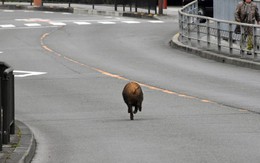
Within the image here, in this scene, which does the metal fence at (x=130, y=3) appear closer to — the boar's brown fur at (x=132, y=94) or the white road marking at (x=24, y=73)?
the white road marking at (x=24, y=73)

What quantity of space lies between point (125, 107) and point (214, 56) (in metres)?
12.6

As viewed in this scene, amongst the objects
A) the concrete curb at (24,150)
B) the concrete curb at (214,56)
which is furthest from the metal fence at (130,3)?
the concrete curb at (24,150)

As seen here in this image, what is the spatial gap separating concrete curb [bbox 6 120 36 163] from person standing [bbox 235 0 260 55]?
15.3 meters

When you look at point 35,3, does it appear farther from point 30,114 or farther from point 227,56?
point 30,114

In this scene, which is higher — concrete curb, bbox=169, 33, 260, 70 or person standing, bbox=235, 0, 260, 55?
person standing, bbox=235, 0, 260, 55

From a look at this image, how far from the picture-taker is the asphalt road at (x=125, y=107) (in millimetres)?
12117

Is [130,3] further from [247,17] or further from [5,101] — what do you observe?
[5,101]

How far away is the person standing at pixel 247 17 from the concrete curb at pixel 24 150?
15.3 meters

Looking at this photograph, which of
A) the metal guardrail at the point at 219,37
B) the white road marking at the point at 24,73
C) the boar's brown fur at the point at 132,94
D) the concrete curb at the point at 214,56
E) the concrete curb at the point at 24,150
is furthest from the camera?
the metal guardrail at the point at 219,37

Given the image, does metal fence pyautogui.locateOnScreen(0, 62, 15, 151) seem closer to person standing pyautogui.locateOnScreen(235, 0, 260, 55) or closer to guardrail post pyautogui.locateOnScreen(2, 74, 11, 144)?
guardrail post pyautogui.locateOnScreen(2, 74, 11, 144)

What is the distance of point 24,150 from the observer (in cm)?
1122

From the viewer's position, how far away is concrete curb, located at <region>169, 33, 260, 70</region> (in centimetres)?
2671

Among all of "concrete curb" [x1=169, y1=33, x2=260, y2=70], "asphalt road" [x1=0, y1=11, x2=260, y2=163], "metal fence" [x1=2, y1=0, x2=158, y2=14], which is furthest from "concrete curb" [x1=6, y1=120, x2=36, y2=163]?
"metal fence" [x1=2, y1=0, x2=158, y2=14]

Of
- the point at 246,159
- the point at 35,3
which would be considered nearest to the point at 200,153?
the point at 246,159
